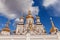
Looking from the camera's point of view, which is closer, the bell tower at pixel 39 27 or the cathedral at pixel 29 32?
the cathedral at pixel 29 32

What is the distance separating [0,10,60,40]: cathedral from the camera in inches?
1153

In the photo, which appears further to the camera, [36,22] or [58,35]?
[36,22]

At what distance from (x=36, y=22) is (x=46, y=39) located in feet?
56.5

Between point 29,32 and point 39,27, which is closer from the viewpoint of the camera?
point 29,32

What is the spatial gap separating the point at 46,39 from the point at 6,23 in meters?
16.2

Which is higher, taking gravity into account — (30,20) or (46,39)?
(30,20)

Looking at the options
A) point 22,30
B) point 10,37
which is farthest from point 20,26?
point 10,37

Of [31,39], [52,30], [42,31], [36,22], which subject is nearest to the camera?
[31,39]

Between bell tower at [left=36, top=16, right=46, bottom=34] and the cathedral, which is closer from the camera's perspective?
the cathedral

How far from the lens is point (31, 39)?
29000mm

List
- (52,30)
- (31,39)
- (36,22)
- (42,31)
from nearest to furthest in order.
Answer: (31,39) < (52,30) < (42,31) < (36,22)

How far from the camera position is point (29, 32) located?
97.9 ft

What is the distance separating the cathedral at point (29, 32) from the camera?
96.1 feet

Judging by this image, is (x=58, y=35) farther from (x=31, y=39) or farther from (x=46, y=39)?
(x=31, y=39)
